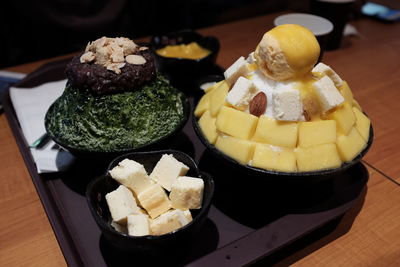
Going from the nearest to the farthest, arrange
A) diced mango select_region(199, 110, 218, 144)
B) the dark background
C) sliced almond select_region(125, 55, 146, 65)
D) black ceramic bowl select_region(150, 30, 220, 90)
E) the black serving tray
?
the black serving tray < diced mango select_region(199, 110, 218, 144) < sliced almond select_region(125, 55, 146, 65) < black ceramic bowl select_region(150, 30, 220, 90) < the dark background

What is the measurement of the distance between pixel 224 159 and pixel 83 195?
0.50m

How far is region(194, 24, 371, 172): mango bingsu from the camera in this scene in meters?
1.00

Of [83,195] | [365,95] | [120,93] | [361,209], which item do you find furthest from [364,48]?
[83,195]

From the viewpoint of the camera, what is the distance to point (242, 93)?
1062mm

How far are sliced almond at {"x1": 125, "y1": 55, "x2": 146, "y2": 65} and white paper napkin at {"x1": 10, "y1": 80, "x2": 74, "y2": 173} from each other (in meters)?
0.41

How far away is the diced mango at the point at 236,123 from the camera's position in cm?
103

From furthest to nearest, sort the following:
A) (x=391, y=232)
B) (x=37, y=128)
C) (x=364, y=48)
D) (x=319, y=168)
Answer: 1. (x=364, y=48)
2. (x=37, y=128)
3. (x=391, y=232)
4. (x=319, y=168)

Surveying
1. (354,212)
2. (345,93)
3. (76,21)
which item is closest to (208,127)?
(345,93)

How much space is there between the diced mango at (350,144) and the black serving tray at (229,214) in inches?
4.4

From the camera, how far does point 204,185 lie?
3.34 feet

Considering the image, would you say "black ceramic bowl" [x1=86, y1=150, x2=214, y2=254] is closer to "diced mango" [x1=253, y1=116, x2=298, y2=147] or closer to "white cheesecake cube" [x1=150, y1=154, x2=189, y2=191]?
"white cheesecake cube" [x1=150, y1=154, x2=189, y2=191]

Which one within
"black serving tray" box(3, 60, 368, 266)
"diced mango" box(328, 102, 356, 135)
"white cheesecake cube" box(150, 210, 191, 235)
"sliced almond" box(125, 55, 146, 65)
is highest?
"sliced almond" box(125, 55, 146, 65)

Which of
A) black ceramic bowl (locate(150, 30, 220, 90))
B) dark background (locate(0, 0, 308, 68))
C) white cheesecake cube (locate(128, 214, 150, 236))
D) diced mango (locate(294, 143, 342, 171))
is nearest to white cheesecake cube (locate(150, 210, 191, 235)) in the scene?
white cheesecake cube (locate(128, 214, 150, 236))

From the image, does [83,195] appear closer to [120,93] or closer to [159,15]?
[120,93]
